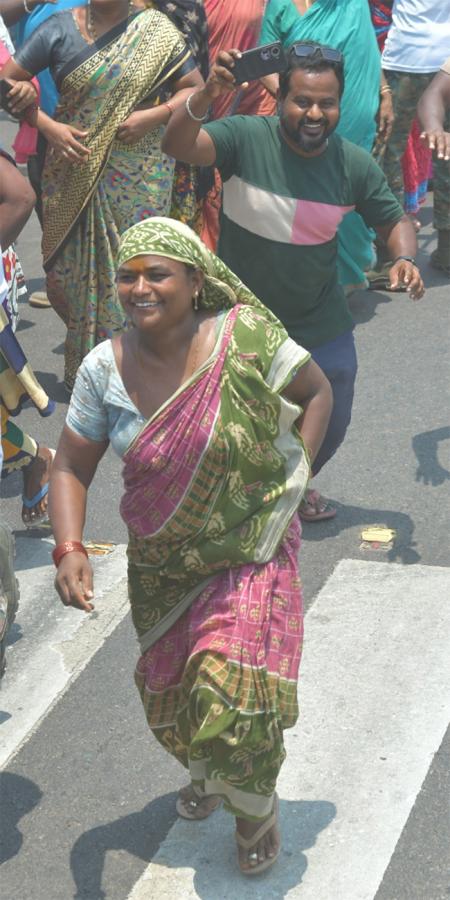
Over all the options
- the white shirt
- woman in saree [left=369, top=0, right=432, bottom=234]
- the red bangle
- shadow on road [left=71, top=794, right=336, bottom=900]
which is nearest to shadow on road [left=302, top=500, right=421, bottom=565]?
shadow on road [left=71, top=794, right=336, bottom=900]

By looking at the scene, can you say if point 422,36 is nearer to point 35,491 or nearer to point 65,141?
point 65,141

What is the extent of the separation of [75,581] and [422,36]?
601 centimetres

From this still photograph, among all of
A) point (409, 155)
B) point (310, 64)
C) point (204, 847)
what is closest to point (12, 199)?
point (310, 64)

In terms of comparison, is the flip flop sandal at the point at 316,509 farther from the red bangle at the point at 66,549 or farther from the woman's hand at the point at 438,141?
the red bangle at the point at 66,549

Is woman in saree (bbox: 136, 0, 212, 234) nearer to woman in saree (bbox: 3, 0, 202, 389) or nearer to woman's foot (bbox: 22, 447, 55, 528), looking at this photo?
woman in saree (bbox: 3, 0, 202, 389)

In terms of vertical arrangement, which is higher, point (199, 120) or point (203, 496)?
point (199, 120)

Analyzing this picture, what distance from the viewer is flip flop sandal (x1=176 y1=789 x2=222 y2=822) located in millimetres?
4434

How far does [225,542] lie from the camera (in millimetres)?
3922

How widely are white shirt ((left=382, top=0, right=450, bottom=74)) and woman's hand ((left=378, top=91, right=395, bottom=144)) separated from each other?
0.34 meters

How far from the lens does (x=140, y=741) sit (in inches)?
191

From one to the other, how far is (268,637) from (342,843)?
71cm

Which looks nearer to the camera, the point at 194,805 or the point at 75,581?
the point at 75,581

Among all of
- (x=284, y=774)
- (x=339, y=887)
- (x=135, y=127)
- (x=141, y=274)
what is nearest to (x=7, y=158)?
(x=135, y=127)

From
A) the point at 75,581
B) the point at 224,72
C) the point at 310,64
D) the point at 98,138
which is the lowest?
the point at 98,138
